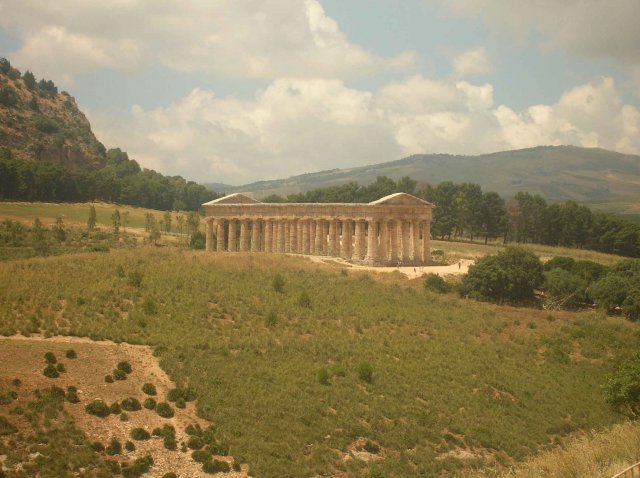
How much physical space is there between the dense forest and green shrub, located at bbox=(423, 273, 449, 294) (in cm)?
5139

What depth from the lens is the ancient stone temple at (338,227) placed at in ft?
253

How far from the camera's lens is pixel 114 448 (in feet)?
94.1

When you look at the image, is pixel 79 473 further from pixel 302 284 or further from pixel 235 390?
pixel 302 284

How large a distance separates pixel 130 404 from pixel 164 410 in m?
1.63

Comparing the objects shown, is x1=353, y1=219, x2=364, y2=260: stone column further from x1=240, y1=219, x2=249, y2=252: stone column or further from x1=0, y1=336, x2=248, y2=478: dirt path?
x1=0, y1=336, x2=248, y2=478: dirt path

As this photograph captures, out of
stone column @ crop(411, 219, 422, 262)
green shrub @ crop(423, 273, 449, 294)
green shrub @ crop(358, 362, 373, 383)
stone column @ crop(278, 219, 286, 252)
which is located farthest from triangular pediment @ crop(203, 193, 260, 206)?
green shrub @ crop(358, 362, 373, 383)

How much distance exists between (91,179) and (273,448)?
103m

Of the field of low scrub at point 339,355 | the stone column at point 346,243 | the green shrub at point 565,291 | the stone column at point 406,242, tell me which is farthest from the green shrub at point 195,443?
the stone column at point 406,242

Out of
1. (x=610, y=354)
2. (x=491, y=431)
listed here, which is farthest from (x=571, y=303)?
(x=491, y=431)

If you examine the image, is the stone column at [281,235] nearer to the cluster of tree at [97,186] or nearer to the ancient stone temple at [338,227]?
the ancient stone temple at [338,227]

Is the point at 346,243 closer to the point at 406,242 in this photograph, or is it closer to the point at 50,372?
the point at 406,242

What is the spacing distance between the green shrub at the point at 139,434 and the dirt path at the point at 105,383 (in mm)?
253

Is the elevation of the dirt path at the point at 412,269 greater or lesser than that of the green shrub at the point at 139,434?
greater

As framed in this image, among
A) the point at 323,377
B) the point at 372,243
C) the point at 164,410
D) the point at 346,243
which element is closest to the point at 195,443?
the point at 164,410
